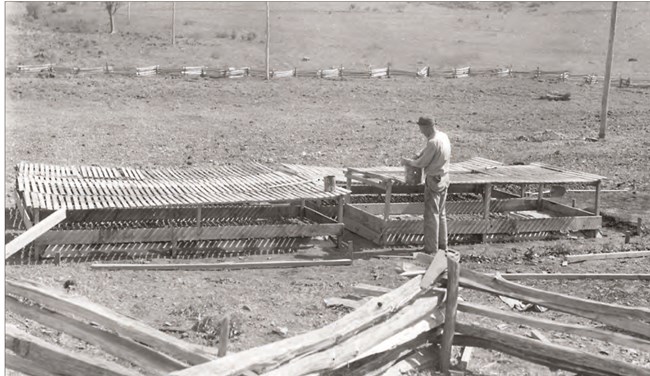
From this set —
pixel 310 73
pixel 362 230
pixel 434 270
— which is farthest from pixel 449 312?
pixel 310 73

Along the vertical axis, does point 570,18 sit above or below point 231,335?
above

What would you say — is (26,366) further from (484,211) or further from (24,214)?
(484,211)

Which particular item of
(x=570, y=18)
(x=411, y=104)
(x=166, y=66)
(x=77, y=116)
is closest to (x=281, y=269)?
(x=77, y=116)

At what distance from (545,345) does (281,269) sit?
4.49m

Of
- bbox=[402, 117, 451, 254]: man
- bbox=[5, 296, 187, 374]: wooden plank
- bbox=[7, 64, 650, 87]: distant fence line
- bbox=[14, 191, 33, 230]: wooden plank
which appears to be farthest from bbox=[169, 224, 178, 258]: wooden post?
bbox=[7, 64, 650, 87]: distant fence line

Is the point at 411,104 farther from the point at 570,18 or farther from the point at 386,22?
the point at 570,18

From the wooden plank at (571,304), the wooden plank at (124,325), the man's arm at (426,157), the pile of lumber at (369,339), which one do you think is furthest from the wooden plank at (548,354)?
the man's arm at (426,157)

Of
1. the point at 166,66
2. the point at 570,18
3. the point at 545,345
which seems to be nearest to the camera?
the point at 545,345

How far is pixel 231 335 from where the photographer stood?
8.16 metres

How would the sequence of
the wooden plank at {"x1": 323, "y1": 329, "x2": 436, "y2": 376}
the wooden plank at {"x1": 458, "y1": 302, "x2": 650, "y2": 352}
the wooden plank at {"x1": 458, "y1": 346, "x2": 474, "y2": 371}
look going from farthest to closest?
the wooden plank at {"x1": 458, "y1": 346, "x2": 474, "y2": 371}, the wooden plank at {"x1": 458, "y1": 302, "x2": 650, "y2": 352}, the wooden plank at {"x1": 323, "y1": 329, "x2": 436, "y2": 376}

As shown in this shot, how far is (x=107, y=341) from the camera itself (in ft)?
19.7

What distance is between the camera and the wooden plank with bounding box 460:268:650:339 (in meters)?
6.93

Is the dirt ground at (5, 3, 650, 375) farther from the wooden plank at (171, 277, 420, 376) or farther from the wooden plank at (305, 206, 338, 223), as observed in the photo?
the wooden plank at (171, 277, 420, 376)

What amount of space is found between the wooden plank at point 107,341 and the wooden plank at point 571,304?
2.72m
